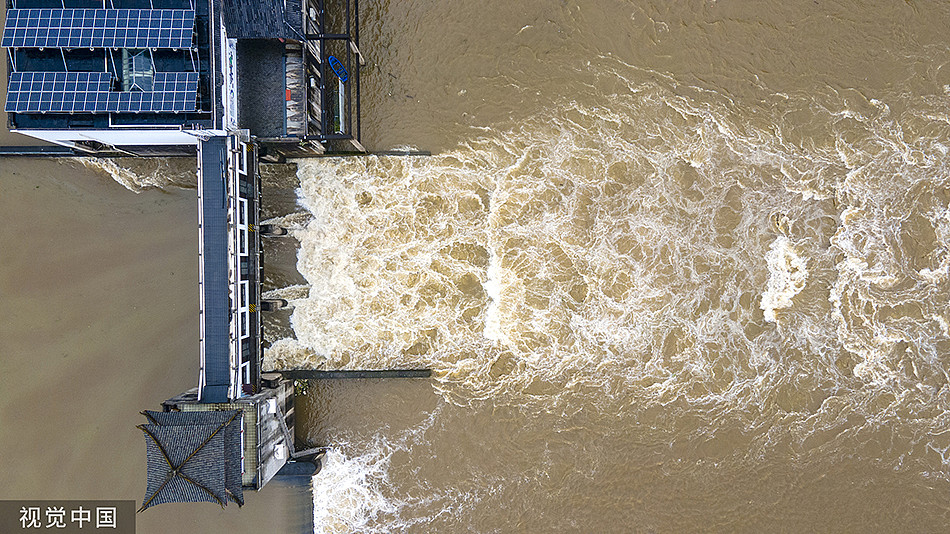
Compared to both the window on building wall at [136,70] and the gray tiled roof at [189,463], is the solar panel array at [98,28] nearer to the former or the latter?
the window on building wall at [136,70]

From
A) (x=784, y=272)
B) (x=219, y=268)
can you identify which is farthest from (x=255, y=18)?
(x=784, y=272)

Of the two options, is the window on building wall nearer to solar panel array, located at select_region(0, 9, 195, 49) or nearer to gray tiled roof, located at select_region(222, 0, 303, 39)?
solar panel array, located at select_region(0, 9, 195, 49)

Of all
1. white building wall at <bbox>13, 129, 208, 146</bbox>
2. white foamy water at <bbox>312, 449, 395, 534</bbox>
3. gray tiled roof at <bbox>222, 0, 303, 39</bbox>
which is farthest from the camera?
white foamy water at <bbox>312, 449, 395, 534</bbox>

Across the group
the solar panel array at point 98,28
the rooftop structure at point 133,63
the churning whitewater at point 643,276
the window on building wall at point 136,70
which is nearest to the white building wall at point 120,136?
the rooftop structure at point 133,63

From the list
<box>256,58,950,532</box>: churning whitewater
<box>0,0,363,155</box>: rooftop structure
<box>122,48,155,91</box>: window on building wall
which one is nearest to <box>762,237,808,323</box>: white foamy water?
<box>256,58,950,532</box>: churning whitewater

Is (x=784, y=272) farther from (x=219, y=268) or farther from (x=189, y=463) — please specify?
(x=189, y=463)

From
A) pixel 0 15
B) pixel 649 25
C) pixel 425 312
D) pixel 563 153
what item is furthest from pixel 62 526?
pixel 649 25
